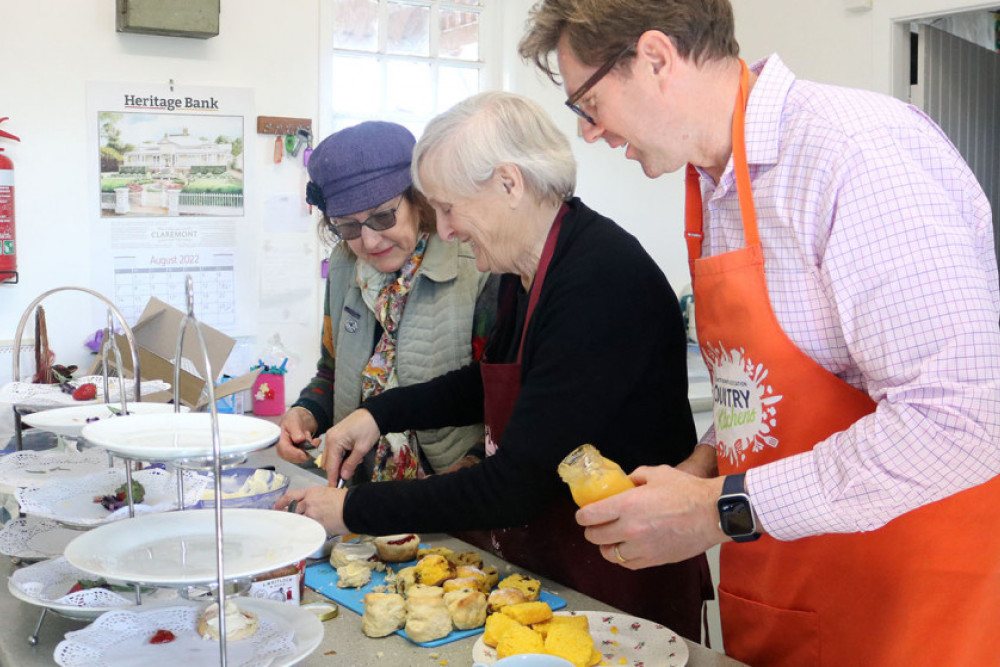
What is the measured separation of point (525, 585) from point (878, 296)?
729 mm

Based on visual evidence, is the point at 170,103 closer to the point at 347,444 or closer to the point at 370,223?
the point at 370,223

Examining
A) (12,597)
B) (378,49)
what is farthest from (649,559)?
(378,49)

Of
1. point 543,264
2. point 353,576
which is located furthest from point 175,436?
point 543,264

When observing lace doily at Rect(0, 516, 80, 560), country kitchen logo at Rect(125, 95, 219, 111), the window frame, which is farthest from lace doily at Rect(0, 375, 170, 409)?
the window frame

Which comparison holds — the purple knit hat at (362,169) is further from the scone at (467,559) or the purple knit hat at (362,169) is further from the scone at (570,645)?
the scone at (570,645)

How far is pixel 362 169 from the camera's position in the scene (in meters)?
2.11

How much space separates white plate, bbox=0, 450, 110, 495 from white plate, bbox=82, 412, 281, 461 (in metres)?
0.50

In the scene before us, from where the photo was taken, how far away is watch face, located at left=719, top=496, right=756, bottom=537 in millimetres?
1205

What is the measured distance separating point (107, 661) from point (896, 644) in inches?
40.5

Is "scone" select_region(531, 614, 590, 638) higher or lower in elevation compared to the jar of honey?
lower

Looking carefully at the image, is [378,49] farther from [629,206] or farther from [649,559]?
[649,559]

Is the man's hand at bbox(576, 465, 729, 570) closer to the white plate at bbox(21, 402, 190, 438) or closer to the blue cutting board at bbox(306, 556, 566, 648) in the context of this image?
the blue cutting board at bbox(306, 556, 566, 648)

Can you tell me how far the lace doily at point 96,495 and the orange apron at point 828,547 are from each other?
2.83 ft

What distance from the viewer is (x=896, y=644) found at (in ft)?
4.37
